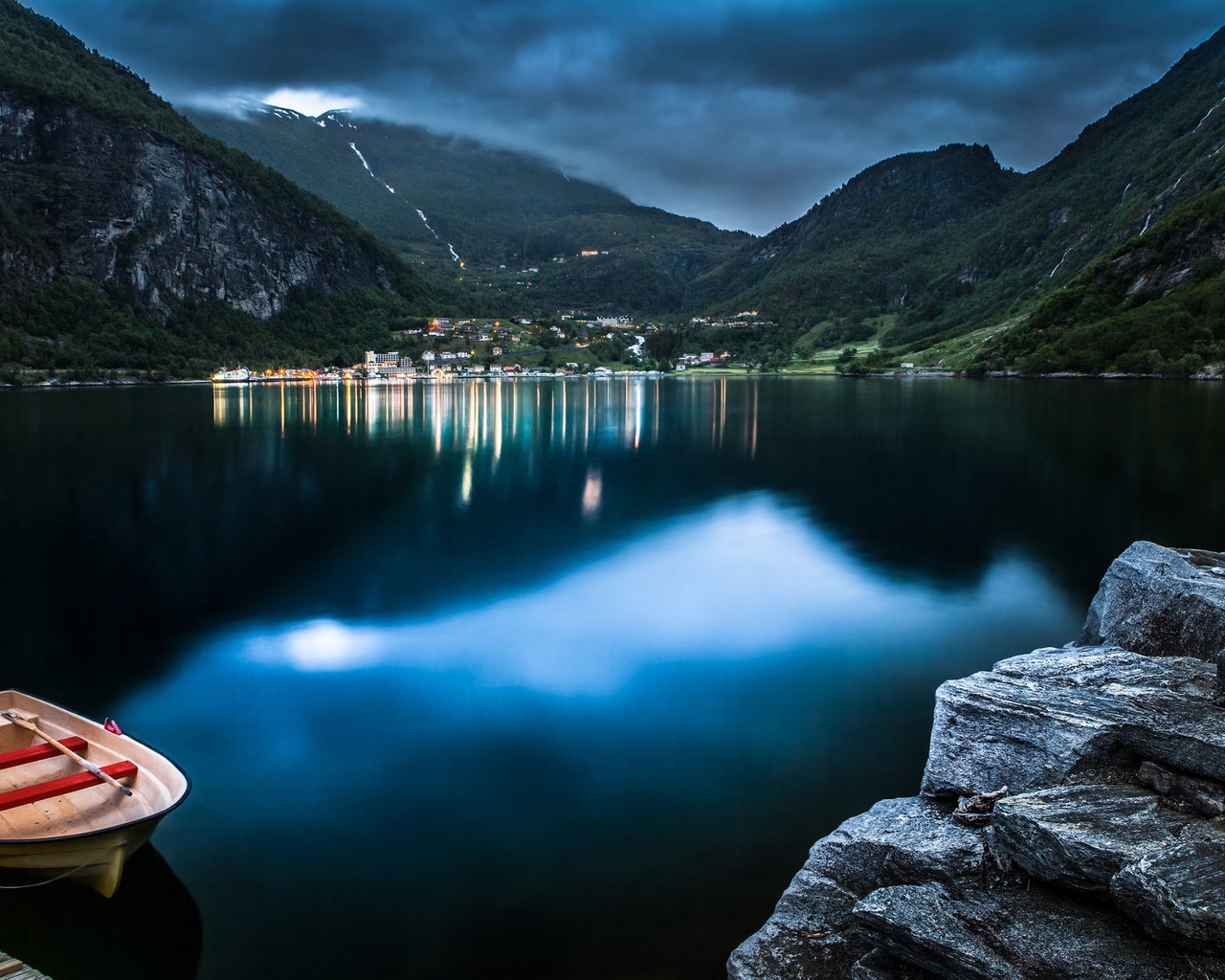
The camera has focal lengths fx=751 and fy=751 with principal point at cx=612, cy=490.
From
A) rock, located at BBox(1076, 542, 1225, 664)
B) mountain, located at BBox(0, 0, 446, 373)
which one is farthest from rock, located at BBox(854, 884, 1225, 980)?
mountain, located at BBox(0, 0, 446, 373)

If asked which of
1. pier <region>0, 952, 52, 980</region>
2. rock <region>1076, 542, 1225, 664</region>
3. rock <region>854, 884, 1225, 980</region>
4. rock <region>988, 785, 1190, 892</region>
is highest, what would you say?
rock <region>1076, 542, 1225, 664</region>

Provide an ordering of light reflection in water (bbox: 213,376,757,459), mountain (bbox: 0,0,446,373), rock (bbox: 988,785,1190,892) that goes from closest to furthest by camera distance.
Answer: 1. rock (bbox: 988,785,1190,892)
2. light reflection in water (bbox: 213,376,757,459)
3. mountain (bbox: 0,0,446,373)

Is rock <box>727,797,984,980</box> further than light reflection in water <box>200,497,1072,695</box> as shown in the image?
No

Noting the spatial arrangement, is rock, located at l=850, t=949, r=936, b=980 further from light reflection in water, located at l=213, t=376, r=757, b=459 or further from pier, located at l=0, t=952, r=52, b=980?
light reflection in water, located at l=213, t=376, r=757, b=459

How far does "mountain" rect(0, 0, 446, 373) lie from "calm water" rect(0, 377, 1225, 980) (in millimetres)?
133774

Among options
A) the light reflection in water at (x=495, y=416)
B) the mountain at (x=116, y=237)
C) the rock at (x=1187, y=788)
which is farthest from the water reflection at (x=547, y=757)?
the mountain at (x=116, y=237)

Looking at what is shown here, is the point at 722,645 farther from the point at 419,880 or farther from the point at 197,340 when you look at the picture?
the point at 197,340

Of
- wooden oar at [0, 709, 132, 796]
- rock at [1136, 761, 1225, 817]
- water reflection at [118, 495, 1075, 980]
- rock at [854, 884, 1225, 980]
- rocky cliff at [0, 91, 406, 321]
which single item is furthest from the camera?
rocky cliff at [0, 91, 406, 321]

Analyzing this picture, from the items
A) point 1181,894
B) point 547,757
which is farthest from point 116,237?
point 1181,894

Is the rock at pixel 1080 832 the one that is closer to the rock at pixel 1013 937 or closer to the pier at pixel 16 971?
the rock at pixel 1013 937

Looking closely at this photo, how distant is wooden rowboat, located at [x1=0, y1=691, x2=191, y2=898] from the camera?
6195 millimetres

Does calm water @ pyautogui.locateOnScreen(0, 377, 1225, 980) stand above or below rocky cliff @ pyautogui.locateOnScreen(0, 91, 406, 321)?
below

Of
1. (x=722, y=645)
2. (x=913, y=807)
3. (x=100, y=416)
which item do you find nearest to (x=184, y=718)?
(x=722, y=645)

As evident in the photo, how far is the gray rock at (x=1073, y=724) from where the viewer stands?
545cm
